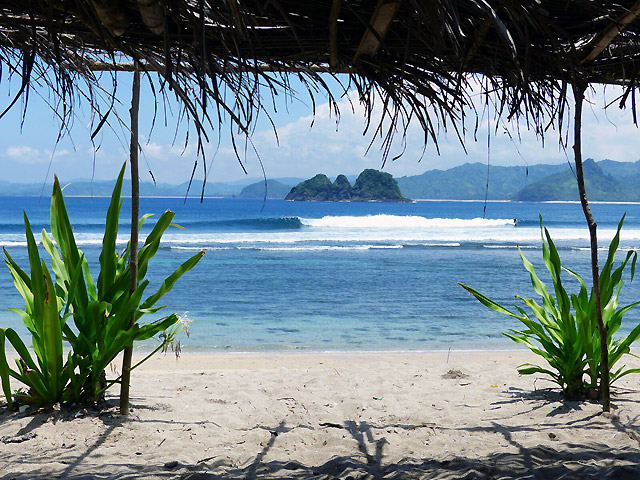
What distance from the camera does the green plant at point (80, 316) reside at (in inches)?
110

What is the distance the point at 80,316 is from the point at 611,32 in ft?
8.10

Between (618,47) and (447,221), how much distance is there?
3181cm

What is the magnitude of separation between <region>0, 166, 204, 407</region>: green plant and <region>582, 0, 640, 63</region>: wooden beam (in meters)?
1.75

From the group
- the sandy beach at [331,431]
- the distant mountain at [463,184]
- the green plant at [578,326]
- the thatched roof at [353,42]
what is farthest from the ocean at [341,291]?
the distant mountain at [463,184]

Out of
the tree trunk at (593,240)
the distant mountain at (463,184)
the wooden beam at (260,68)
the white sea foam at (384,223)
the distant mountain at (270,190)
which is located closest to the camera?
the wooden beam at (260,68)

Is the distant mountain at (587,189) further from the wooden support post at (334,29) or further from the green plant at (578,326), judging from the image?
the wooden support post at (334,29)

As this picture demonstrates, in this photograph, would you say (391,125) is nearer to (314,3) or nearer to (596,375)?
(314,3)

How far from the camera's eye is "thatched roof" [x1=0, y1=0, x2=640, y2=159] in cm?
140

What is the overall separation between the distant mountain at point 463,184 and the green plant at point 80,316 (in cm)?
10734

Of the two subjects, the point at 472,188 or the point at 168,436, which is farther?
the point at 472,188

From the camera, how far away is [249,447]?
9.04ft

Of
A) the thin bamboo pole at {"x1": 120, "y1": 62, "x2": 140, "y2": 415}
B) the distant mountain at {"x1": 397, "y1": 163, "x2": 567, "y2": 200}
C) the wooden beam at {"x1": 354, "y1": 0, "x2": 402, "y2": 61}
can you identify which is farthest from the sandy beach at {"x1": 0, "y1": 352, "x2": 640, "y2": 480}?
the distant mountain at {"x1": 397, "y1": 163, "x2": 567, "y2": 200}

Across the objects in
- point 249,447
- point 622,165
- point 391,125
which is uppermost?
point 622,165

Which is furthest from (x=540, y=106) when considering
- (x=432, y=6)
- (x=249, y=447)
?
(x=249, y=447)
